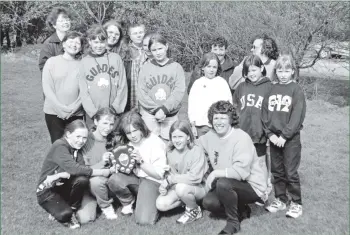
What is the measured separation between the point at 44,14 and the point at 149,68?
2064cm

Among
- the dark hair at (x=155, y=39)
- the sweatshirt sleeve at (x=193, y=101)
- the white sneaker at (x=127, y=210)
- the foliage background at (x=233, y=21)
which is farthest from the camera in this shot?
the foliage background at (x=233, y=21)

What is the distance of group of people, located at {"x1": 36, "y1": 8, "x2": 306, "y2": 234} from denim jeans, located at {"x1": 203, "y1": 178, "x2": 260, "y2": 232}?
11 millimetres

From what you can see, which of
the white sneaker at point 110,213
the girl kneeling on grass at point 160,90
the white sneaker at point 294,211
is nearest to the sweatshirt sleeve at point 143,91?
the girl kneeling on grass at point 160,90

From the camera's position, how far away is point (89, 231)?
4.25m

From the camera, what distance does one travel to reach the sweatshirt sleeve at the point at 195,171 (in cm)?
441

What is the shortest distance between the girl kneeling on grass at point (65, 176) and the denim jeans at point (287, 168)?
6.23 ft

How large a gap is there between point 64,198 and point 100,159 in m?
0.56

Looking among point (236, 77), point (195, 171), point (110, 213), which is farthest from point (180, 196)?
point (236, 77)

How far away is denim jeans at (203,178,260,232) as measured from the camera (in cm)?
418

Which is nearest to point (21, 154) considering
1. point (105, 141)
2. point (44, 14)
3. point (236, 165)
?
point (105, 141)

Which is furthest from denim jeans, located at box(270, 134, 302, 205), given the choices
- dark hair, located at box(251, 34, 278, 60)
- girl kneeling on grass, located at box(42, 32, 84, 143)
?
girl kneeling on grass, located at box(42, 32, 84, 143)

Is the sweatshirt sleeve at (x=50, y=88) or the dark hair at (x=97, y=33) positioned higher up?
the dark hair at (x=97, y=33)

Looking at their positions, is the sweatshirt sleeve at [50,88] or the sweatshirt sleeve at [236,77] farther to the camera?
the sweatshirt sleeve at [236,77]

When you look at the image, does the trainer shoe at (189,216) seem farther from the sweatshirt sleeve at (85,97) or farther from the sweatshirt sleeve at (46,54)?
the sweatshirt sleeve at (46,54)
